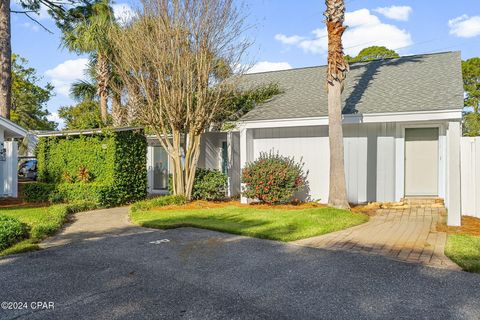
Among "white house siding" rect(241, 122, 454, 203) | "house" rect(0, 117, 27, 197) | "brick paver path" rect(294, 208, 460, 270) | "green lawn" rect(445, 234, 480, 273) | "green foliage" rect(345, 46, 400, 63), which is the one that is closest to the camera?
"green lawn" rect(445, 234, 480, 273)

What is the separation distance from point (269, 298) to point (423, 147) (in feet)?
30.7

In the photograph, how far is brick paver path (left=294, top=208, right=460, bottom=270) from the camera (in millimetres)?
5906

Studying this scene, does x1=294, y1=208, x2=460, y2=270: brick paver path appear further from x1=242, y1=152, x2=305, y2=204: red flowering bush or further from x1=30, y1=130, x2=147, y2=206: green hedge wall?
x1=30, y1=130, x2=147, y2=206: green hedge wall

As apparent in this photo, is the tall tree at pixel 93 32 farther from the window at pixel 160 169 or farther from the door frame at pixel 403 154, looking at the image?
the door frame at pixel 403 154

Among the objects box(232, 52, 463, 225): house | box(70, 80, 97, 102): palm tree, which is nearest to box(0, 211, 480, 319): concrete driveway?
box(232, 52, 463, 225): house

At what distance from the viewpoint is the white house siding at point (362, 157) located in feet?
38.6

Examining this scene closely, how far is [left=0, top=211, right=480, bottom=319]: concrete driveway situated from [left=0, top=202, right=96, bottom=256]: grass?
474 mm

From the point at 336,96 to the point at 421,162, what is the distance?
376 cm

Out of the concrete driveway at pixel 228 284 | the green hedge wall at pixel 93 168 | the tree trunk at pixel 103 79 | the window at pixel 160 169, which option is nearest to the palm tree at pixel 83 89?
the tree trunk at pixel 103 79

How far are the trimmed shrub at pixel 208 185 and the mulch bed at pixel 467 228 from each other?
6.96 metres

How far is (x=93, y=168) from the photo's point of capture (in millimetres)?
12891

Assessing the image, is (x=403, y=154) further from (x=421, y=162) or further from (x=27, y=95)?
(x=27, y=95)

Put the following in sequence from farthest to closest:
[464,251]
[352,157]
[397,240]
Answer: [352,157] → [397,240] → [464,251]

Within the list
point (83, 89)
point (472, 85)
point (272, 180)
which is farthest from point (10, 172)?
point (472, 85)
